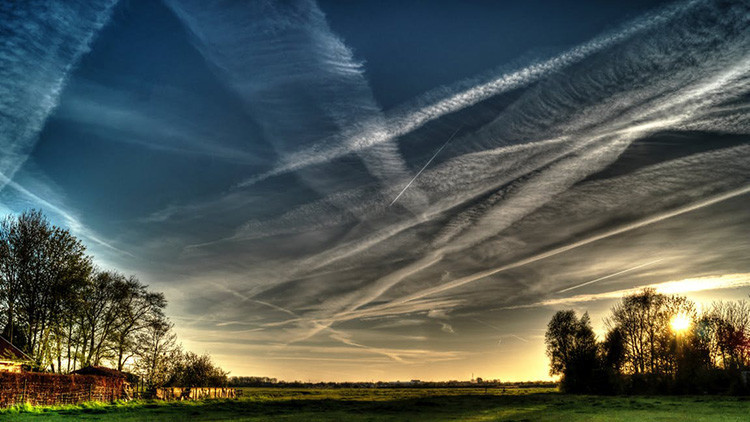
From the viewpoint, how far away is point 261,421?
3544cm

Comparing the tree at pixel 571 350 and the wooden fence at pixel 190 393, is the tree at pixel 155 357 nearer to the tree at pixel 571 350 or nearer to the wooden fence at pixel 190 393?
the wooden fence at pixel 190 393

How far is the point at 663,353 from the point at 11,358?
79.6 metres

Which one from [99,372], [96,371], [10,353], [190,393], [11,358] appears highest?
[10,353]

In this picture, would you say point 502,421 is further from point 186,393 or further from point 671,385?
point 186,393

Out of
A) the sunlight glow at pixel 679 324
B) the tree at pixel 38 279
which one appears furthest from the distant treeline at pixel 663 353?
the tree at pixel 38 279

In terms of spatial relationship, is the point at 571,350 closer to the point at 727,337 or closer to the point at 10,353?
the point at 727,337

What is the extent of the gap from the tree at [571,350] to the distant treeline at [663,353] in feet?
0.52

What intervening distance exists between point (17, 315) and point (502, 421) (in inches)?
1877

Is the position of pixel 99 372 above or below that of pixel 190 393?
above

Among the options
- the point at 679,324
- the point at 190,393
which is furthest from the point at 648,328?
the point at 190,393

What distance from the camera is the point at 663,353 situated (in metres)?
68.7

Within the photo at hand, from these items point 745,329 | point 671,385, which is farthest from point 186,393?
point 745,329

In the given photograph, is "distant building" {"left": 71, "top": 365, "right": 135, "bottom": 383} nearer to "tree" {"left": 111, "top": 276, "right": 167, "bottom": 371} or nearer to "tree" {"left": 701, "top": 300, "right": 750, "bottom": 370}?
"tree" {"left": 111, "top": 276, "right": 167, "bottom": 371}

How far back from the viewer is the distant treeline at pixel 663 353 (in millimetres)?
60125
